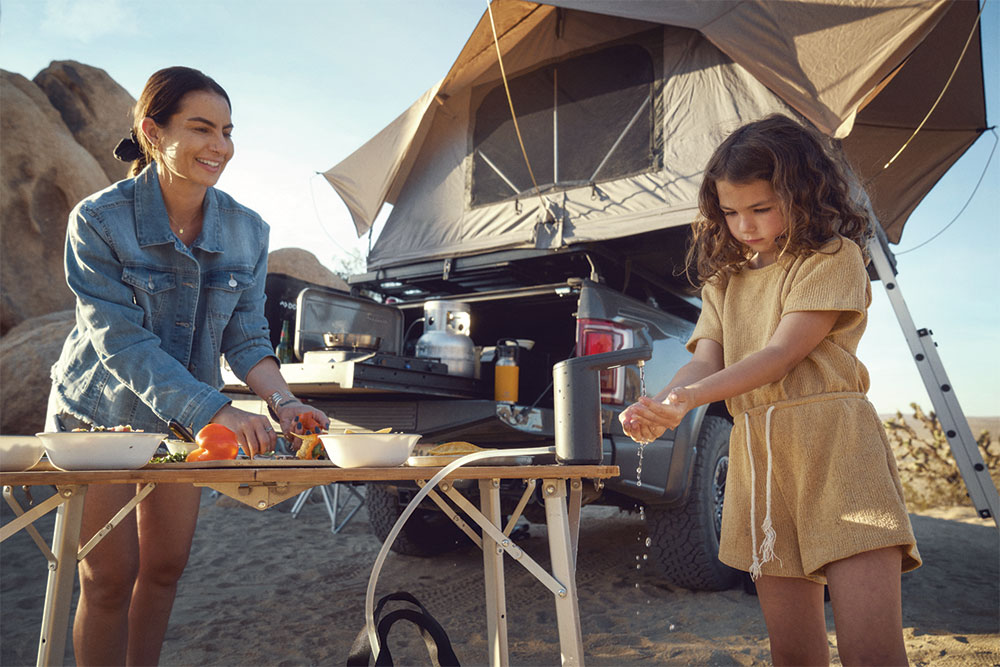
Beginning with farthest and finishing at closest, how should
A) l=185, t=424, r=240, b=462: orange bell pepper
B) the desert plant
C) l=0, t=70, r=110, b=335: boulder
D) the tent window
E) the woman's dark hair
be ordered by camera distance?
l=0, t=70, r=110, b=335: boulder → the desert plant → the tent window → the woman's dark hair → l=185, t=424, r=240, b=462: orange bell pepper

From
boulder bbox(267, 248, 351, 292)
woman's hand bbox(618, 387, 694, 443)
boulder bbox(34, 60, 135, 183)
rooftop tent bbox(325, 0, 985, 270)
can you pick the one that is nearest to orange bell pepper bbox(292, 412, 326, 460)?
woman's hand bbox(618, 387, 694, 443)

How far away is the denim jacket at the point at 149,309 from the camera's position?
1653 millimetres

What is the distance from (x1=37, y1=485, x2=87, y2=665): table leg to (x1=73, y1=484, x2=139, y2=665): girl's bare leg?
0.25 m

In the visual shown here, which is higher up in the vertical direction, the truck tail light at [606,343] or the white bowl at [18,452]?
the truck tail light at [606,343]

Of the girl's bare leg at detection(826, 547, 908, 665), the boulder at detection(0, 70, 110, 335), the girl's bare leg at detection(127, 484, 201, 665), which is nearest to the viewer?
the girl's bare leg at detection(826, 547, 908, 665)

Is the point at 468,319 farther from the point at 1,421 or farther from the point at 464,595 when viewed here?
the point at 1,421

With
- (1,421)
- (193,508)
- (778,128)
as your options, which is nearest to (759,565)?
(778,128)

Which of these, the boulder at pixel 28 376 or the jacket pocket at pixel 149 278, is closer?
the jacket pocket at pixel 149 278

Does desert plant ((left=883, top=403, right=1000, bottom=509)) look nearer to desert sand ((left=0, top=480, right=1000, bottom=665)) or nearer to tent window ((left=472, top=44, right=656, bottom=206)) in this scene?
desert sand ((left=0, top=480, right=1000, bottom=665))

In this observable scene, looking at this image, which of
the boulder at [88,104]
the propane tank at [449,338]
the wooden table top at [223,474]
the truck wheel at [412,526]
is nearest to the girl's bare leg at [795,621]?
the wooden table top at [223,474]

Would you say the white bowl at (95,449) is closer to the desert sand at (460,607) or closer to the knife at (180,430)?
the knife at (180,430)

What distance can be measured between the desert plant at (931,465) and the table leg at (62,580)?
8.96 metres

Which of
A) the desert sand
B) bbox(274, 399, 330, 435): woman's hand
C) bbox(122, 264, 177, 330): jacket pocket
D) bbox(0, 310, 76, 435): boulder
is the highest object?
bbox(0, 310, 76, 435): boulder

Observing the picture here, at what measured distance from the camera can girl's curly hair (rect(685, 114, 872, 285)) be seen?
1.54 m
